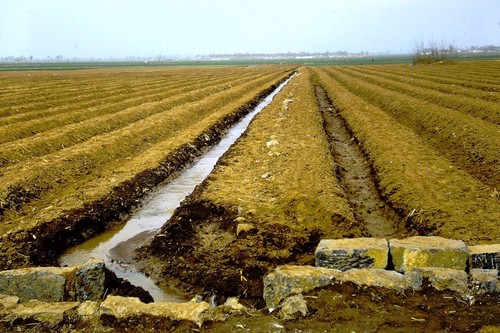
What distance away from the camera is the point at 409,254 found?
597cm

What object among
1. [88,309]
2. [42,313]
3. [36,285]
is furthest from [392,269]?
[36,285]

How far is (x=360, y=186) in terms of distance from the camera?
37.1 feet

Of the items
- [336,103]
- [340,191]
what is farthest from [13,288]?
[336,103]

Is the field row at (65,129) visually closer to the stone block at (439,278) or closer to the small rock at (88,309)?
the small rock at (88,309)

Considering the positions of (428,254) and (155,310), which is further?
(428,254)

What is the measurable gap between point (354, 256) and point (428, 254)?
1018mm

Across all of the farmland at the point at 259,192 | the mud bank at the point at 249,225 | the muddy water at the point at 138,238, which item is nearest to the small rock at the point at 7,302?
the muddy water at the point at 138,238

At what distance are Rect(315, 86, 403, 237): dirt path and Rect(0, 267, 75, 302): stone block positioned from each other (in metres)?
5.67

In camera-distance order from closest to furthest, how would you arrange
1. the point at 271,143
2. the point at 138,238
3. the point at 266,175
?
the point at 138,238
the point at 266,175
the point at 271,143

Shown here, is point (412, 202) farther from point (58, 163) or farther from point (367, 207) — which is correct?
point (58, 163)

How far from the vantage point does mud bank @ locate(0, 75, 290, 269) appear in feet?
25.1

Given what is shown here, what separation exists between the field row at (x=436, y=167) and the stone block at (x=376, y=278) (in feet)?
7.98

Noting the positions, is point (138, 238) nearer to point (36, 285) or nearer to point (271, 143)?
point (36, 285)

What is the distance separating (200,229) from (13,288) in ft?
11.4
